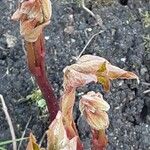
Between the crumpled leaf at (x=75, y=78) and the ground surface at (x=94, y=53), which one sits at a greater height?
the crumpled leaf at (x=75, y=78)

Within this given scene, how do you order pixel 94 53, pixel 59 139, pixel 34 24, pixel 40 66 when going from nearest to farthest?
pixel 59 139 < pixel 34 24 < pixel 40 66 < pixel 94 53

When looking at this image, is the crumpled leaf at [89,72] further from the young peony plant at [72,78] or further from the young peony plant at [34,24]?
the young peony plant at [34,24]

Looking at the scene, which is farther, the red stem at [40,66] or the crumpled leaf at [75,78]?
the red stem at [40,66]

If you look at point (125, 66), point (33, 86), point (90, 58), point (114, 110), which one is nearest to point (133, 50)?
point (125, 66)

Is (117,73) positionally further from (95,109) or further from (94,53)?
(94,53)

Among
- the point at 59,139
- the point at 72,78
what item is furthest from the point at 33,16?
the point at 59,139

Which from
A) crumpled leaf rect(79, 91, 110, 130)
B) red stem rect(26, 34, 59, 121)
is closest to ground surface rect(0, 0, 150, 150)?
red stem rect(26, 34, 59, 121)

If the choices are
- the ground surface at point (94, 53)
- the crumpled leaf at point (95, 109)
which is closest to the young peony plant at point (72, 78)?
the crumpled leaf at point (95, 109)
